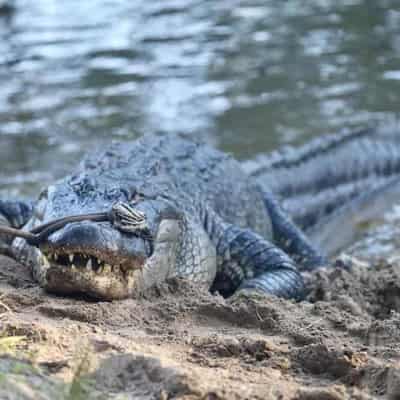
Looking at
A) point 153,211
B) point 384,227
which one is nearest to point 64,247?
point 153,211

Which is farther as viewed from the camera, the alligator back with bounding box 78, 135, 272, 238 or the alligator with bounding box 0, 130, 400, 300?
the alligator back with bounding box 78, 135, 272, 238

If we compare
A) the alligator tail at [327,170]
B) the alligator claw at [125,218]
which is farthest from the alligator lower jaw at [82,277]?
the alligator tail at [327,170]

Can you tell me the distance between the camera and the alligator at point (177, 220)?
147 inches

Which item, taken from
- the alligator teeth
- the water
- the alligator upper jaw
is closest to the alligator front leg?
the alligator upper jaw

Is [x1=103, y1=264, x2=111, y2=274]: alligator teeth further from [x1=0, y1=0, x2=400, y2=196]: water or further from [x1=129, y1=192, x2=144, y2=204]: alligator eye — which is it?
[x1=0, y1=0, x2=400, y2=196]: water

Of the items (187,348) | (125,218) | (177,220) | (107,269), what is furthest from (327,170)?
(187,348)

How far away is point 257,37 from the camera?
12.2 m

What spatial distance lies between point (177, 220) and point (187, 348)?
61.0 inches

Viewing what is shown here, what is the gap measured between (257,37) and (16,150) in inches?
190

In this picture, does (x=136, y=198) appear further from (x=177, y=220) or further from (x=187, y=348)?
(x=187, y=348)

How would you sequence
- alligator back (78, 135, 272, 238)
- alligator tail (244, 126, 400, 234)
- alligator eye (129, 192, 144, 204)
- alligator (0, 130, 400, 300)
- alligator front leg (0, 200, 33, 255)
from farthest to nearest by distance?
alligator tail (244, 126, 400, 234) → alligator front leg (0, 200, 33, 255) → alligator back (78, 135, 272, 238) → alligator eye (129, 192, 144, 204) → alligator (0, 130, 400, 300)

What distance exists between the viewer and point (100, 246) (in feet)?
12.0

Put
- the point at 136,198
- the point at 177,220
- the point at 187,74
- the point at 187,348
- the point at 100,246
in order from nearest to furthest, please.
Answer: the point at 187,348, the point at 100,246, the point at 136,198, the point at 177,220, the point at 187,74

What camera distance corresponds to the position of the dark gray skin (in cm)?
371
